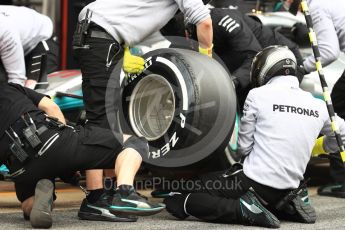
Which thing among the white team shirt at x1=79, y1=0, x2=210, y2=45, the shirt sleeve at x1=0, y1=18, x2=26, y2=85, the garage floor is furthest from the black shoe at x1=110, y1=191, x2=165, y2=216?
the shirt sleeve at x1=0, y1=18, x2=26, y2=85

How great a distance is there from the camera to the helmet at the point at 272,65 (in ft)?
20.5

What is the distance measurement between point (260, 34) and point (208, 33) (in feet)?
6.78

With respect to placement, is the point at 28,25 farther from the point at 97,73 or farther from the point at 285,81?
the point at 285,81

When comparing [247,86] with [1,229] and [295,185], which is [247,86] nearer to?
[295,185]

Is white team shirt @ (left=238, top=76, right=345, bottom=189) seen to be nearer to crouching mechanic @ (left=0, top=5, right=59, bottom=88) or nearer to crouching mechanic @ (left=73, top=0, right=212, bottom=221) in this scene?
crouching mechanic @ (left=73, top=0, right=212, bottom=221)

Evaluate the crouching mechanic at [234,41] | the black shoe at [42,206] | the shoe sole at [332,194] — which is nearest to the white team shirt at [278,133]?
the black shoe at [42,206]

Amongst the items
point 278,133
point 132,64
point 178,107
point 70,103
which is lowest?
point 70,103

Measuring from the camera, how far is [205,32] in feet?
20.2

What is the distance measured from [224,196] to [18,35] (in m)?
2.34

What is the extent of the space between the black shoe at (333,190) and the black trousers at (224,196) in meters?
1.78

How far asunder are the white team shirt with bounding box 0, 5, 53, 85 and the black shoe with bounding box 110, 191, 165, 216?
211 centimetres

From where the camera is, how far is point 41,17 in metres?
8.09

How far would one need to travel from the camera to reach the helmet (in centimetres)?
623

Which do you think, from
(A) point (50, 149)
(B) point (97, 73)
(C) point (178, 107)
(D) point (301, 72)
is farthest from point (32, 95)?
(D) point (301, 72)
